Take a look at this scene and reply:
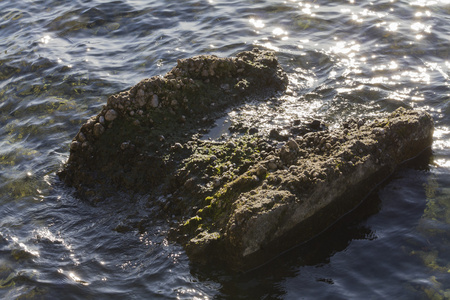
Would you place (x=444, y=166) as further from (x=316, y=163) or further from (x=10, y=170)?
(x=10, y=170)

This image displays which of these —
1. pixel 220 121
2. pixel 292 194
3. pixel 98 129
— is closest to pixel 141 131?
pixel 98 129

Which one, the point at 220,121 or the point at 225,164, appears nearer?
the point at 225,164

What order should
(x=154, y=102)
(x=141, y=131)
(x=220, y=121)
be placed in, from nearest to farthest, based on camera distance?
(x=141, y=131) → (x=154, y=102) → (x=220, y=121)

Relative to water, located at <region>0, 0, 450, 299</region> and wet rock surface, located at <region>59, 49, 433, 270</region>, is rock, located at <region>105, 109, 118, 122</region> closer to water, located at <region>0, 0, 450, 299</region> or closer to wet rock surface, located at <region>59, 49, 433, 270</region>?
wet rock surface, located at <region>59, 49, 433, 270</region>

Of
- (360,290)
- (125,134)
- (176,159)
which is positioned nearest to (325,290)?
(360,290)

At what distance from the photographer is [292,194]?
195 inches

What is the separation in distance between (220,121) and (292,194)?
6.51 feet

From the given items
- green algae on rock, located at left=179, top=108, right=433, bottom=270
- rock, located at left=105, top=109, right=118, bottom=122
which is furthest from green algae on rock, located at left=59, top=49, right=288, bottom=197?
green algae on rock, located at left=179, top=108, right=433, bottom=270

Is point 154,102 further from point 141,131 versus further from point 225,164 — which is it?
point 225,164

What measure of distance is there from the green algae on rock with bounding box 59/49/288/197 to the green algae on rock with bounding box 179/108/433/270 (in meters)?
1.07

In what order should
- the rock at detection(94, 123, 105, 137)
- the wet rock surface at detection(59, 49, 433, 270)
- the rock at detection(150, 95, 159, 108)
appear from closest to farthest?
the wet rock surface at detection(59, 49, 433, 270), the rock at detection(94, 123, 105, 137), the rock at detection(150, 95, 159, 108)

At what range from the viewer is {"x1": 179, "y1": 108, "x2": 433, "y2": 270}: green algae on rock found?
15.7 feet

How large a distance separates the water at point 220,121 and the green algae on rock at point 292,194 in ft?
0.57

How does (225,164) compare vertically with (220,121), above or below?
below
